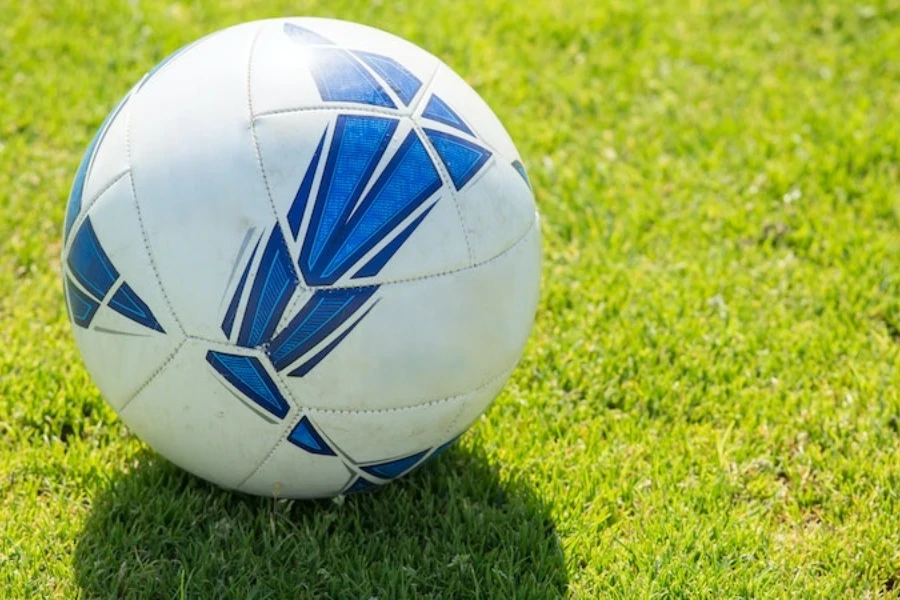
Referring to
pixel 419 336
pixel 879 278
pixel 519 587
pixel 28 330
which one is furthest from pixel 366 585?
pixel 879 278

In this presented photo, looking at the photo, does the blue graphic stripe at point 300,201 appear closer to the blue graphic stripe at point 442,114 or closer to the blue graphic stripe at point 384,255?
the blue graphic stripe at point 384,255

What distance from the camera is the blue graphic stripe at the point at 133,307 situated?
3.59 metres

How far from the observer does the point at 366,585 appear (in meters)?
3.78

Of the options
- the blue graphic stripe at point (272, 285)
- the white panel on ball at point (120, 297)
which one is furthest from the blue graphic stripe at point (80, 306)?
the blue graphic stripe at point (272, 285)

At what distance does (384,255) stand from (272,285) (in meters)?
0.33

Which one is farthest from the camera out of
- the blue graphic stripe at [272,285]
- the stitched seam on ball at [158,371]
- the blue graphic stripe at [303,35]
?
the blue graphic stripe at [303,35]

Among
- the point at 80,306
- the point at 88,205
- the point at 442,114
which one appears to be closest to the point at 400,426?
the point at 442,114

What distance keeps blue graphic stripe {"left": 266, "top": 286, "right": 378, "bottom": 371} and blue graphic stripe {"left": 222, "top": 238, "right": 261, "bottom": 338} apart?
0.13m

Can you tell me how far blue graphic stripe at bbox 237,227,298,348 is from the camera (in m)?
3.46

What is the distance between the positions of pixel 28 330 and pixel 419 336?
2073mm

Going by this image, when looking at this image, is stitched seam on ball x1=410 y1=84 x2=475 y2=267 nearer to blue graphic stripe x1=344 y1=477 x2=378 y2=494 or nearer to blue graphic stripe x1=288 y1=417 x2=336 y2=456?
blue graphic stripe x1=288 y1=417 x2=336 y2=456

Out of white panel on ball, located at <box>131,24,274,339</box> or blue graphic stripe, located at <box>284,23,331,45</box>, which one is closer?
white panel on ball, located at <box>131,24,274,339</box>

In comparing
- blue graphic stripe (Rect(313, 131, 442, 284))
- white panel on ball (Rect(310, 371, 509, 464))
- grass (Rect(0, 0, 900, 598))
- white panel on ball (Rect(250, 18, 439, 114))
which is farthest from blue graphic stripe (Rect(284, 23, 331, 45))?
grass (Rect(0, 0, 900, 598))

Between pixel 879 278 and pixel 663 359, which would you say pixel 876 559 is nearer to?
pixel 663 359
